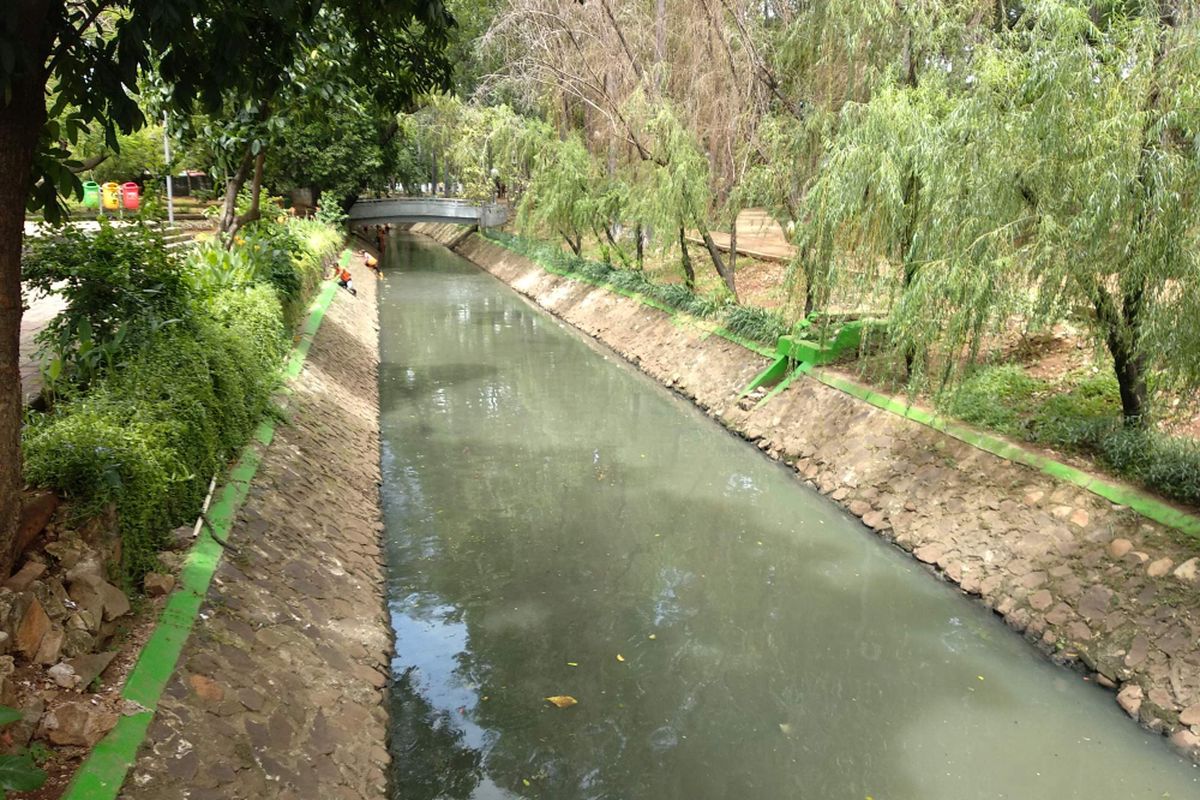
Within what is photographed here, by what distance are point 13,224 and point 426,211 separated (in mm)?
31190

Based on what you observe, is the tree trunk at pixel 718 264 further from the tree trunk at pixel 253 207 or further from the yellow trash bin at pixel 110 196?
the yellow trash bin at pixel 110 196

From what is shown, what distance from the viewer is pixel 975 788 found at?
520 centimetres

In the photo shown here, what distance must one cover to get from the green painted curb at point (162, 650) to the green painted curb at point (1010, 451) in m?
6.92

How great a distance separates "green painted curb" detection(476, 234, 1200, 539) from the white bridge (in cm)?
2163

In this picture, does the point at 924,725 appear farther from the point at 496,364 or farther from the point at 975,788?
the point at 496,364

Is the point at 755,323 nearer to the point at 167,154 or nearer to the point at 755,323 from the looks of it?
the point at 755,323

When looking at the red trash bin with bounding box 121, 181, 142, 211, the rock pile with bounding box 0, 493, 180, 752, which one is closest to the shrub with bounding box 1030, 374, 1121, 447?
the rock pile with bounding box 0, 493, 180, 752

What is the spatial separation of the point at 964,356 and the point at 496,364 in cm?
944

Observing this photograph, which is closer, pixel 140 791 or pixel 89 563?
pixel 140 791

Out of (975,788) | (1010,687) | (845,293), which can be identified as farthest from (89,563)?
(845,293)

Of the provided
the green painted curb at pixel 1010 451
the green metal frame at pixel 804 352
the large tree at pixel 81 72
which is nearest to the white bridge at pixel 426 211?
the green painted curb at pixel 1010 451

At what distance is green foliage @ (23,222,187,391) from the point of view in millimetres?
5676

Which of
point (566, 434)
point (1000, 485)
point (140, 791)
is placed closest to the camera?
point (140, 791)

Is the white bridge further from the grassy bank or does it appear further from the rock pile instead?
the rock pile
